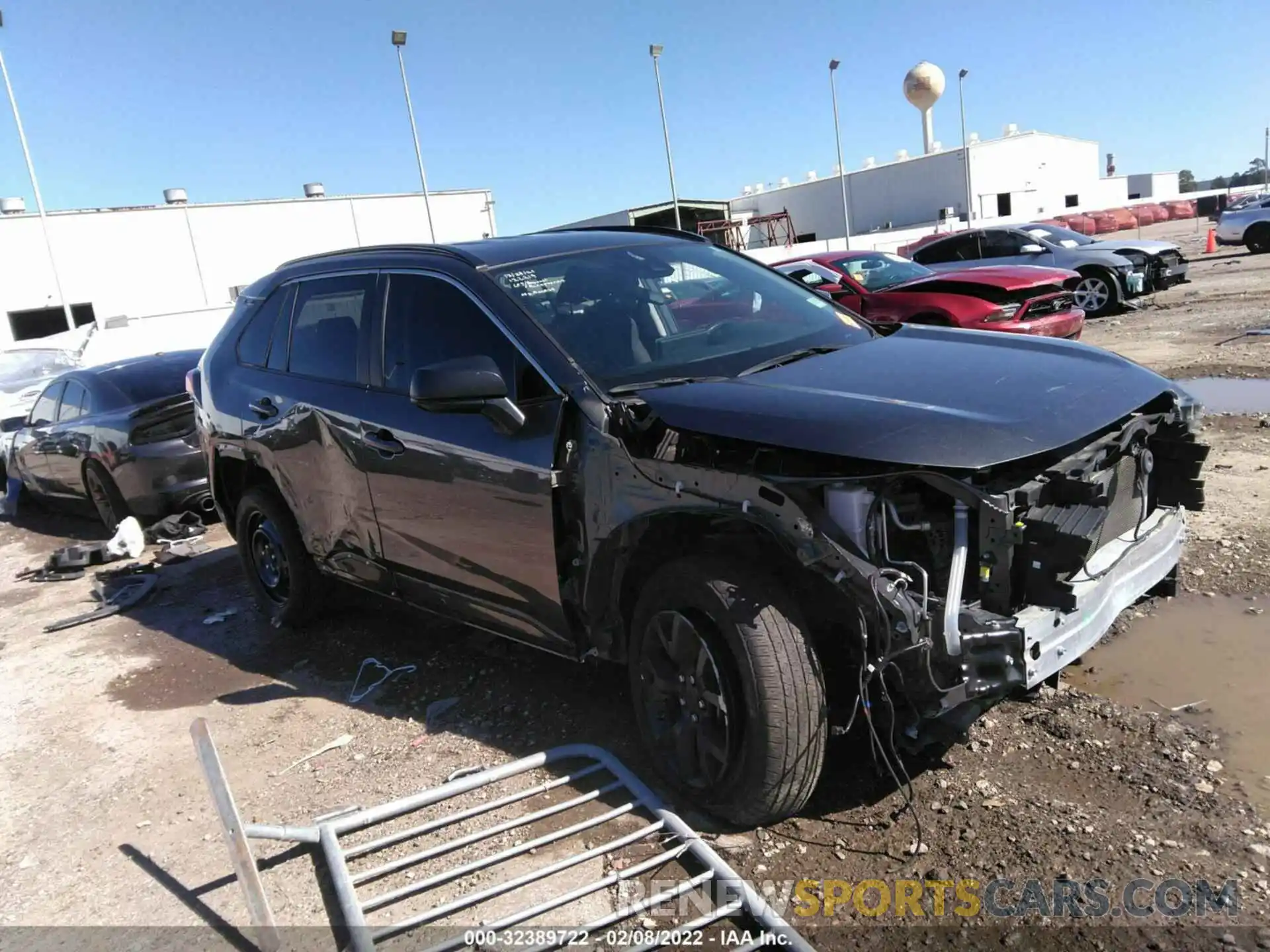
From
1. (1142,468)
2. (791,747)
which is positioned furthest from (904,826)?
(1142,468)

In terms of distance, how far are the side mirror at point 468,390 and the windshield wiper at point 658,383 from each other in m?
0.38

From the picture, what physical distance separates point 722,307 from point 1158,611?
7.87 feet

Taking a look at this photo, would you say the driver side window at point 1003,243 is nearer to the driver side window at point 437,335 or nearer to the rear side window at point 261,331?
the rear side window at point 261,331

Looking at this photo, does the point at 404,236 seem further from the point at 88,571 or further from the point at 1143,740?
the point at 1143,740

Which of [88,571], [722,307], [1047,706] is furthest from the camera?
[88,571]

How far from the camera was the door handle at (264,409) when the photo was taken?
4.73 m

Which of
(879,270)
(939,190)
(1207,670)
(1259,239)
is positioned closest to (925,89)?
(939,190)

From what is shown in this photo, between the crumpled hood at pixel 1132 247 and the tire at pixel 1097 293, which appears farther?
the crumpled hood at pixel 1132 247

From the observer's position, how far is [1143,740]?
10.4 ft

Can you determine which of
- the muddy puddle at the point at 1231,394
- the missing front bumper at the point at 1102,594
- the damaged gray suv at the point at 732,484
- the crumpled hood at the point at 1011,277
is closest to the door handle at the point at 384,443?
the damaged gray suv at the point at 732,484

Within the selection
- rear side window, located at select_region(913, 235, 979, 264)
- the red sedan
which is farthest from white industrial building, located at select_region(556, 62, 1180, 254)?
the red sedan

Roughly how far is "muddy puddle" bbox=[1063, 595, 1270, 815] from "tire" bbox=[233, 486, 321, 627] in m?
3.88

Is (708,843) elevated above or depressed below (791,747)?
below

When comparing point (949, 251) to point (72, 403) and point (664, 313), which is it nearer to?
point (72, 403)
